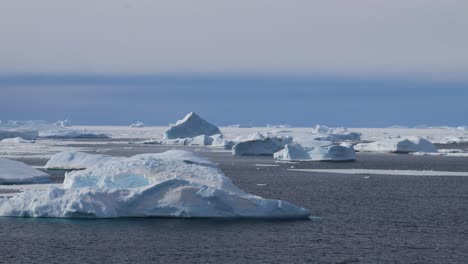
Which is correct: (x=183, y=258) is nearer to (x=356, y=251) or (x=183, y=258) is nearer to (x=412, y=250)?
(x=356, y=251)

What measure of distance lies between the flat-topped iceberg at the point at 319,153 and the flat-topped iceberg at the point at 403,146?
1065 centimetres

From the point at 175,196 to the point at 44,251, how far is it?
4040 mm

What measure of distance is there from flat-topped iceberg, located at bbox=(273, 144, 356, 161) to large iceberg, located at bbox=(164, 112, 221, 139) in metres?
24.6

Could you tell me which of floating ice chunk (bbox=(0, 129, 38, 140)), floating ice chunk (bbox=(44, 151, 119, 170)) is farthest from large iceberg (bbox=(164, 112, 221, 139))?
floating ice chunk (bbox=(44, 151, 119, 170))

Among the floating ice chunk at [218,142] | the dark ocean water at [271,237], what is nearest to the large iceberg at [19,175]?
the dark ocean water at [271,237]

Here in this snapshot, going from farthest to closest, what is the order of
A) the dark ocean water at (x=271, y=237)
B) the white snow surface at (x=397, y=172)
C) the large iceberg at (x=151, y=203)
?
the white snow surface at (x=397, y=172), the large iceberg at (x=151, y=203), the dark ocean water at (x=271, y=237)

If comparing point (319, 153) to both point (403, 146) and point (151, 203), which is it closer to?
point (403, 146)

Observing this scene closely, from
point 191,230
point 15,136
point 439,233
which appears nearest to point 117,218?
point 191,230

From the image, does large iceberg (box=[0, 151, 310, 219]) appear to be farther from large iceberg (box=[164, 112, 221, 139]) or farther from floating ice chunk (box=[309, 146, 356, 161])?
large iceberg (box=[164, 112, 221, 139])

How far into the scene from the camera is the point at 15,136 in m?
73.6

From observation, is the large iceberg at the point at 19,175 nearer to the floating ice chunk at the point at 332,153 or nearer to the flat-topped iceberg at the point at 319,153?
the flat-topped iceberg at the point at 319,153

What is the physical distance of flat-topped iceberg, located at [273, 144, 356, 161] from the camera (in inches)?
1676

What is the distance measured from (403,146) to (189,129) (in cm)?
2141

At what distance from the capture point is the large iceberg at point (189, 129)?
6812 centimetres
